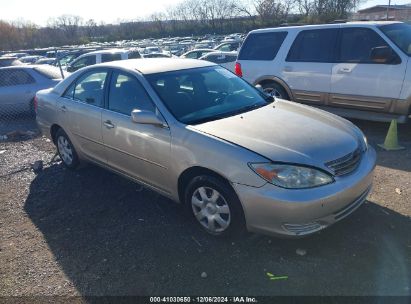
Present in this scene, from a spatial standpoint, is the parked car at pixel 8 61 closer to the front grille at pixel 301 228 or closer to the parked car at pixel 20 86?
the parked car at pixel 20 86

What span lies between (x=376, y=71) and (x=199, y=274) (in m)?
4.75

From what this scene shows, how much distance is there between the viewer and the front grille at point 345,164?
299 centimetres

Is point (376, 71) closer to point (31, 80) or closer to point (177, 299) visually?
point (177, 299)

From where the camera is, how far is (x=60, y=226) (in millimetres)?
3895

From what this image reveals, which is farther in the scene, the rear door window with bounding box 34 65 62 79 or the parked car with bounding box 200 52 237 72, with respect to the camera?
the parked car with bounding box 200 52 237 72

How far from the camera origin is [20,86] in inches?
363

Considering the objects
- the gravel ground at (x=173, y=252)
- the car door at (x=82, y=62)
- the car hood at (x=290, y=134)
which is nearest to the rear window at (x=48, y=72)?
the car door at (x=82, y=62)

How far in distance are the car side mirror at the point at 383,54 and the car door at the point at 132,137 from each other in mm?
4075

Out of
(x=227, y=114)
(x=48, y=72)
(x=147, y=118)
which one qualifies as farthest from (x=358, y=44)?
(x=48, y=72)

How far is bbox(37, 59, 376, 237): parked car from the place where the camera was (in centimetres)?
289

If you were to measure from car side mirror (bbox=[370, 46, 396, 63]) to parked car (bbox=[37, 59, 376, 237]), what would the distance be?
255 centimetres

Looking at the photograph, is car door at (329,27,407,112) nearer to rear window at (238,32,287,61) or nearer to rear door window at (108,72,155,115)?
rear window at (238,32,287,61)

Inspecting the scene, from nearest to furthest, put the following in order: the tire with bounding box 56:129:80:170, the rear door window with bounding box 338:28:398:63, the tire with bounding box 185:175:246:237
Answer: the tire with bounding box 185:175:246:237
the tire with bounding box 56:129:80:170
the rear door window with bounding box 338:28:398:63

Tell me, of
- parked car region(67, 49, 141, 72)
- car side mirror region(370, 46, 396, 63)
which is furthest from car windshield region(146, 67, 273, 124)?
parked car region(67, 49, 141, 72)
